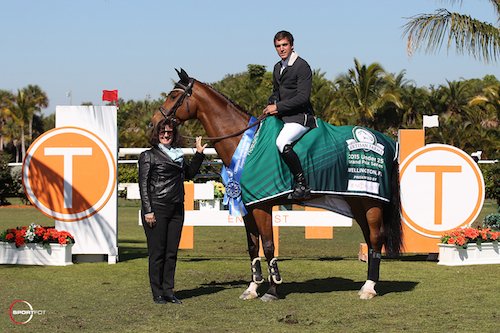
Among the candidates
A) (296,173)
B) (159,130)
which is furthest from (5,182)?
(296,173)

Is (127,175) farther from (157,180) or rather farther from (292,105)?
(292,105)

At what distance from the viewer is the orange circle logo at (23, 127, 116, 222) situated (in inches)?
519

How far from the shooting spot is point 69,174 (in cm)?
1324

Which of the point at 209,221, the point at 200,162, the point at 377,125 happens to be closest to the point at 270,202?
the point at 200,162

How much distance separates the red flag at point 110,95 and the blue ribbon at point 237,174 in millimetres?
3942

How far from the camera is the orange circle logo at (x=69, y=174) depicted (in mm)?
13180

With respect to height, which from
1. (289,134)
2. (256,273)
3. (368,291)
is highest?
(289,134)

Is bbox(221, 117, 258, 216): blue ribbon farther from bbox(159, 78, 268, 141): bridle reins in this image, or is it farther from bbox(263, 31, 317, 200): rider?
bbox(263, 31, 317, 200): rider

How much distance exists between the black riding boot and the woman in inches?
40.2

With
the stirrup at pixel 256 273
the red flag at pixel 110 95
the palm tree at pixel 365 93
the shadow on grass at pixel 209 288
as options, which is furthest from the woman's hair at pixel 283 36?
the palm tree at pixel 365 93

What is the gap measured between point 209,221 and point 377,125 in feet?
142

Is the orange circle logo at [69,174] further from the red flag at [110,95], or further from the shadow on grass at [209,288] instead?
the shadow on grass at [209,288]

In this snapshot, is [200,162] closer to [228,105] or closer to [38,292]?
[228,105]

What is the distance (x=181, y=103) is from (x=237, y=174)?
1098 mm
